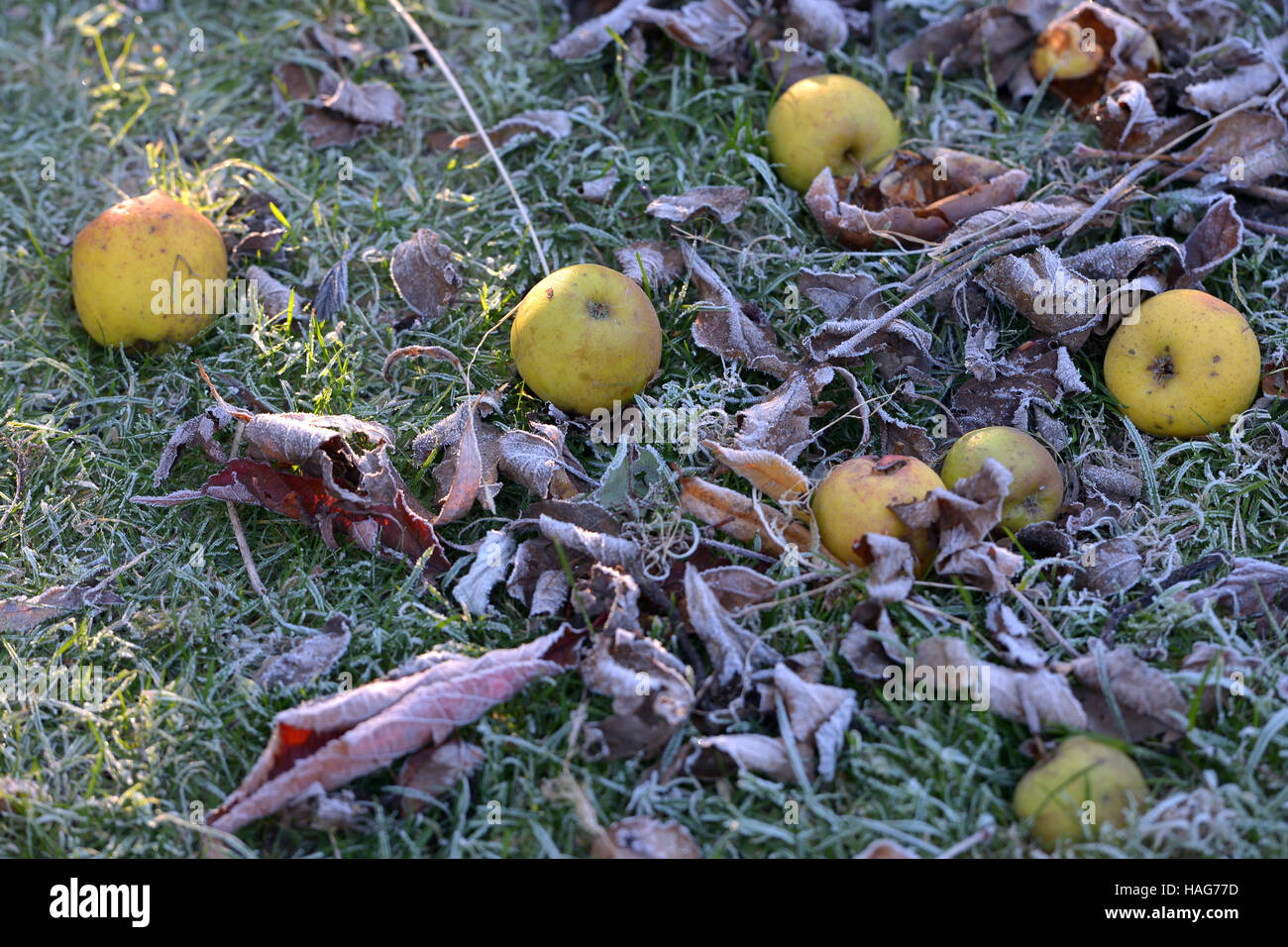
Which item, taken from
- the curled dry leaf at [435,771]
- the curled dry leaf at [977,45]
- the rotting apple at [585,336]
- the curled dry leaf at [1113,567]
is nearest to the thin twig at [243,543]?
the curled dry leaf at [435,771]

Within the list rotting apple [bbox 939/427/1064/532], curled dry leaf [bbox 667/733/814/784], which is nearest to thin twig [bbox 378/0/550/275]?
rotting apple [bbox 939/427/1064/532]

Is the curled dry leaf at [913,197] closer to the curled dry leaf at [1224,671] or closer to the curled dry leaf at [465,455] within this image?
the curled dry leaf at [465,455]

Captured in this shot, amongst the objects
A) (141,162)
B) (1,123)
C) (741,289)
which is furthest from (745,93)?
(1,123)

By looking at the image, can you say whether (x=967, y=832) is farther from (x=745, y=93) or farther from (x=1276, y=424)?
(x=745, y=93)

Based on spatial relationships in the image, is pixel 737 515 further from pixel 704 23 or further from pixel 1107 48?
pixel 1107 48

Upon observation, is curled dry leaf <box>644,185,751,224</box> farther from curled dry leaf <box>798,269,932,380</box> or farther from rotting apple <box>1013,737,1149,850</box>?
rotting apple <box>1013,737,1149,850</box>
